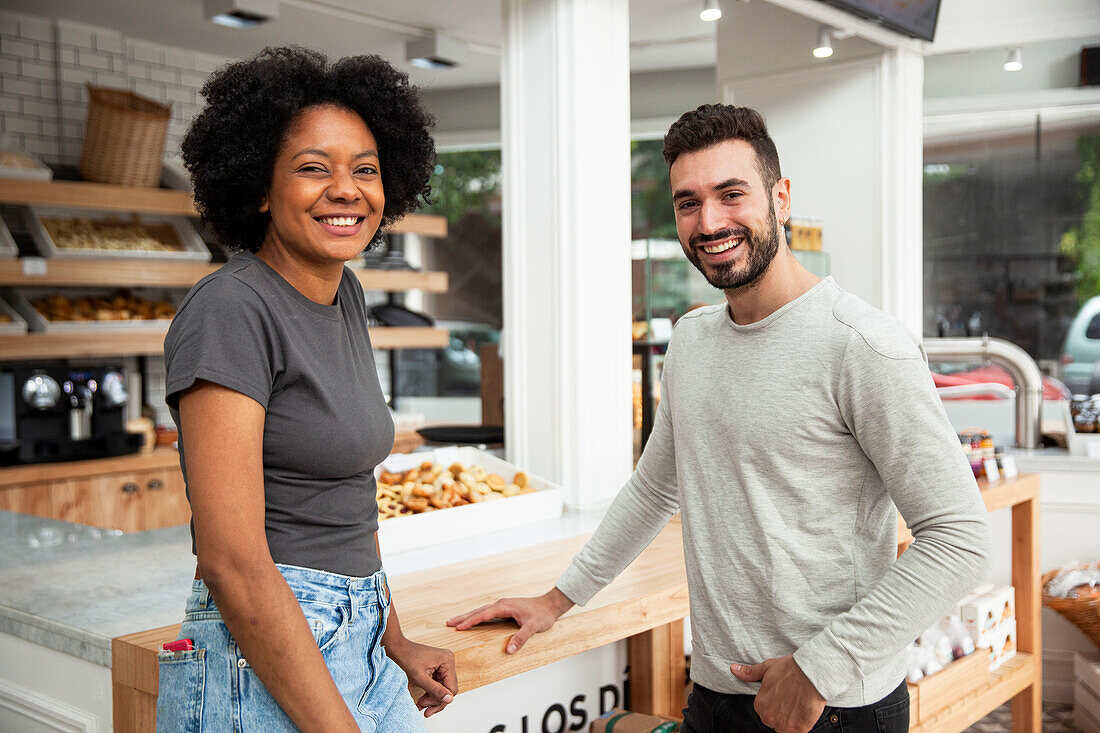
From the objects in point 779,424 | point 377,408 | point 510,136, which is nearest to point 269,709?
point 377,408

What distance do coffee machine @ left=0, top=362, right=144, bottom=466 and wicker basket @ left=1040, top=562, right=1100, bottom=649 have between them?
4047 mm

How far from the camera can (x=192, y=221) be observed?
5.38 metres

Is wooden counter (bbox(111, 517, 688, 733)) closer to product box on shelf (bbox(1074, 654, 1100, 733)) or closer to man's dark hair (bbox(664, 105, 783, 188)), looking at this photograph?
man's dark hair (bbox(664, 105, 783, 188))

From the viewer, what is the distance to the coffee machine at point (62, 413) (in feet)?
14.1

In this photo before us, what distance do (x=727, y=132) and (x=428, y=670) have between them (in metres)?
0.96

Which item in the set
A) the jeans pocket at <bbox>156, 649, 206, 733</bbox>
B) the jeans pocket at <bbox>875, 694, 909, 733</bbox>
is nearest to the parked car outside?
Answer: the jeans pocket at <bbox>875, 694, 909, 733</bbox>

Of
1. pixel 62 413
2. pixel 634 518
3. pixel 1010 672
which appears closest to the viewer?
pixel 634 518

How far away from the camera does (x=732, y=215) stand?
1.49 meters

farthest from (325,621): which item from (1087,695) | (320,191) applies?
(1087,695)

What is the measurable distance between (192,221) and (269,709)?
4672 mm

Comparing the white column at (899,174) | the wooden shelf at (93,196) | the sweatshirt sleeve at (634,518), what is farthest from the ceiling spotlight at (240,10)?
the sweatshirt sleeve at (634,518)

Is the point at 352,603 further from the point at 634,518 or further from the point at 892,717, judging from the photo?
the point at 892,717

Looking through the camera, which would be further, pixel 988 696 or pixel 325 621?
pixel 988 696

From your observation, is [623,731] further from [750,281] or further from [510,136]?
[510,136]
